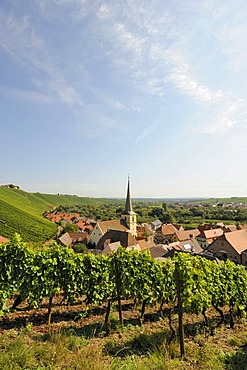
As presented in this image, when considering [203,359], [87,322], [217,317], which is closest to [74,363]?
[203,359]

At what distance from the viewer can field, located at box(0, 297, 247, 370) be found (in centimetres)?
457

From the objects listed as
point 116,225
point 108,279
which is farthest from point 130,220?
point 108,279

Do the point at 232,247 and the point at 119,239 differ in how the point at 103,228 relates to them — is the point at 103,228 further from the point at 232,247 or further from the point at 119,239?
the point at 232,247

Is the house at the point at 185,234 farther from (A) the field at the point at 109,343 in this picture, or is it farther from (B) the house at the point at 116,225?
(A) the field at the point at 109,343

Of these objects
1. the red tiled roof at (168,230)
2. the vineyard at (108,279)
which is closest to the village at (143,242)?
the red tiled roof at (168,230)

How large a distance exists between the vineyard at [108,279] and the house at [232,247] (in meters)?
36.0

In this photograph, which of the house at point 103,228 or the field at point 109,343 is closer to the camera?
the field at point 109,343

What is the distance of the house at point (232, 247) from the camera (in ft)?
135

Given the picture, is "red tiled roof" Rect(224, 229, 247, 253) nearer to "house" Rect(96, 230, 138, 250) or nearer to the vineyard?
"house" Rect(96, 230, 138, 250)

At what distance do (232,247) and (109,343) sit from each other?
42.4m

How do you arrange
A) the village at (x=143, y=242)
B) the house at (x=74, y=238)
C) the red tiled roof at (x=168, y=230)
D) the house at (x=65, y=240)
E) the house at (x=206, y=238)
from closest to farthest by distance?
the village at (x=143, y=242), the house at (x=65, y=240), the house at (x=74, y=238), the house at (x=206, y=238), the red tiled roof at (x=168, y=230)

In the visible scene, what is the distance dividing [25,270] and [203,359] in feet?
21.2

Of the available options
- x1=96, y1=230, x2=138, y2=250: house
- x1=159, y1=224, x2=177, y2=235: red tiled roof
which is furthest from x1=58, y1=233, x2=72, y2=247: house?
x1=159, y1=224, x2=177, y2=235: red tiled roof

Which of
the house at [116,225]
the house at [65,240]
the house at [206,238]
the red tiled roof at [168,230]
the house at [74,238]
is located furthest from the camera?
the red tiled roof at [168,230]
